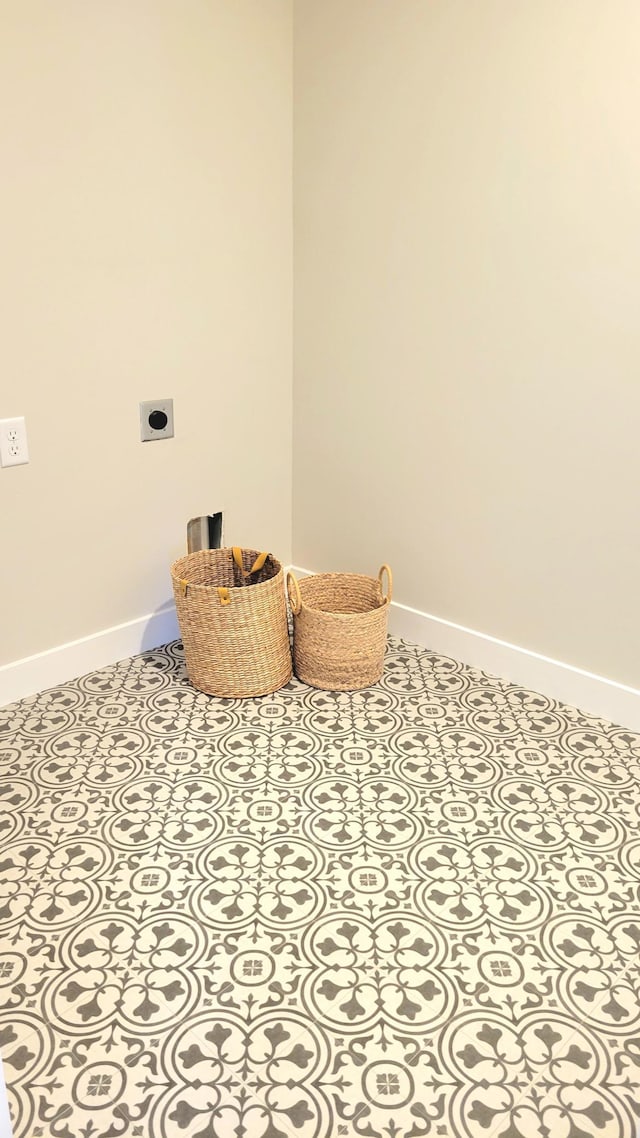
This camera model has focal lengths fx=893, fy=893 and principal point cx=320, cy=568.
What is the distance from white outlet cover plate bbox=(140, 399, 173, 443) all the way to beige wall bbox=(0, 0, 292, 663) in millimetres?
24

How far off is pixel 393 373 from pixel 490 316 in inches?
13.6

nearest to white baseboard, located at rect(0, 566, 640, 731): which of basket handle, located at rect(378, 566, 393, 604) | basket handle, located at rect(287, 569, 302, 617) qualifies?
basket handle, located at rect(378, 566, 393, 604)

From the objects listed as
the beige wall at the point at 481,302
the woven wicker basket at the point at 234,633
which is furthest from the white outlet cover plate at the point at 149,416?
the beige wall at the point at 481,302

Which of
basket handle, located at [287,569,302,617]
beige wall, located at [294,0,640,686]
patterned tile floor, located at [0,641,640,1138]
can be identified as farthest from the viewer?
basket handle, located at [287,569,302,617]

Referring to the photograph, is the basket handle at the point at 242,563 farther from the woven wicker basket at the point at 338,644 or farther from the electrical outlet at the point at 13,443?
the electrical outlet at the point at 13,443

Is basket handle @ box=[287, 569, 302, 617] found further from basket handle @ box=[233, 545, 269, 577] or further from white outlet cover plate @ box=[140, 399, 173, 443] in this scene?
white outlet cover plate @ box=[140, 399, 173, 443]

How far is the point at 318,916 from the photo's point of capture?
62.8 inches

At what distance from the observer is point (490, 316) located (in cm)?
221

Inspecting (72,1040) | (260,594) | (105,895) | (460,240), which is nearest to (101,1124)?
(72,1040)

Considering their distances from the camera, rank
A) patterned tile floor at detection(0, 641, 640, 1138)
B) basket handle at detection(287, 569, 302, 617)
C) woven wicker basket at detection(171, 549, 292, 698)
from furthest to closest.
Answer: basket handle at detection(287, 569, 302, 617), woven wicker basket at detection(171, 549, 292, 698), patterned tile floor at detection(0, 641, 640, 1138)

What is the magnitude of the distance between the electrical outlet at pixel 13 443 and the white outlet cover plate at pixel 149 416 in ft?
1.13

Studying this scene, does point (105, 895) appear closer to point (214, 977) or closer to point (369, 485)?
point (214, 977)

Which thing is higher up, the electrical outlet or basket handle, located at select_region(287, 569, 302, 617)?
the electrical outlet

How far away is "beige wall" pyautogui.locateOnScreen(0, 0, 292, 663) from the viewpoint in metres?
2.00
